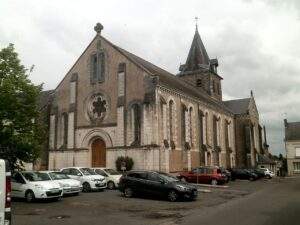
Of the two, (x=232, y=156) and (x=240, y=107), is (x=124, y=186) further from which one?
(x=240, y=107)

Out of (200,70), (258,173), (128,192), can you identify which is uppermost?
(200,70)

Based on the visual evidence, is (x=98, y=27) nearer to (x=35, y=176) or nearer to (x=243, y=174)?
(x=243, y=174)

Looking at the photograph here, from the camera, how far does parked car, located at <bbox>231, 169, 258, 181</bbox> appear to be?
4347 cm

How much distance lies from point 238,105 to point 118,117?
1218 inches

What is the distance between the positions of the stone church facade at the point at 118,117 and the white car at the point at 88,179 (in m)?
8.88

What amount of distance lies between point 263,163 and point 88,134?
106 ft

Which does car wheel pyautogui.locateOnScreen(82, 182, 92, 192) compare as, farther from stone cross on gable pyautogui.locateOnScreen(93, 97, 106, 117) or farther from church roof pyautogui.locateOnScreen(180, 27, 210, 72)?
church roof pyautogui.locateOnScreen(180, 27, 210, 72)

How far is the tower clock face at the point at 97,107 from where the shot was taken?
38062mm

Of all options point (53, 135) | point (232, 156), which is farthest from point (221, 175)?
point (232, 156)

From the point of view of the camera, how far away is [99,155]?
37938 millimetres

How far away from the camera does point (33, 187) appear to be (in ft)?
65.3

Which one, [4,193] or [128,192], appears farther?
[128,192]

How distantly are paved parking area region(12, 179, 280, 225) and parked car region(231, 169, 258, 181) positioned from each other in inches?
875

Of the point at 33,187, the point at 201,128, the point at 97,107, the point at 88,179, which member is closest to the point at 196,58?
the point at 201,128
